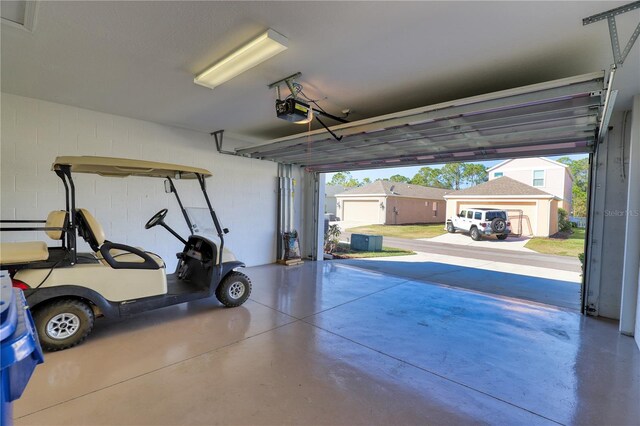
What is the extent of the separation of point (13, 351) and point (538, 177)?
66.6 ft

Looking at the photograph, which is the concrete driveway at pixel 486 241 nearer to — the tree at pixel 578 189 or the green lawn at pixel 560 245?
the green lawn at pixel 560 245

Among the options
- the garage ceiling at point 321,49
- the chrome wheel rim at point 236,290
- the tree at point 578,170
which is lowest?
the chrome wheel rim at point 236,290

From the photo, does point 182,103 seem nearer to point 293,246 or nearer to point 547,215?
point 293,246

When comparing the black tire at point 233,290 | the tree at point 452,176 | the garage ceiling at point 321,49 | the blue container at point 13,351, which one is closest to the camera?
the blue container at point 13,351

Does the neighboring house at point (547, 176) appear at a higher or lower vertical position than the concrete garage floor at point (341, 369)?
higher

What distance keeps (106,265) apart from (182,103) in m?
2.51

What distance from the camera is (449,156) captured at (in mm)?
5582

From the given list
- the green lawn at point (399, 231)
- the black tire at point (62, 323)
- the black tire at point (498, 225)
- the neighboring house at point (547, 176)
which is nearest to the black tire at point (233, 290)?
the black tire at point (62, 323)

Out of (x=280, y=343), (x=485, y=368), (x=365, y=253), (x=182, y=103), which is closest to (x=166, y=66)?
(x=182, y=103)

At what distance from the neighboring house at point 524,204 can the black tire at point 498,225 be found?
169 centimetres

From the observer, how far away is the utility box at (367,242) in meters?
11.3

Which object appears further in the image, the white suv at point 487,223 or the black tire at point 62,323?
the white suv at point 487,223

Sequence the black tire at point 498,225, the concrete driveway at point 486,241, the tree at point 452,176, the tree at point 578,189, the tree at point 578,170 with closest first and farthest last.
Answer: the concrete driveway at point 486,241 → the black tire at point 498,225 → the tree at point 578,189 → the tree at point 578,170 → the tree at point 452,176

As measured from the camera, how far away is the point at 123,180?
5023 mm
